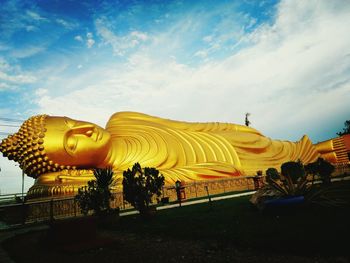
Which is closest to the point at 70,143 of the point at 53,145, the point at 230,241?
the point at 53,145

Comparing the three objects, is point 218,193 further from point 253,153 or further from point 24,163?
point 24,163

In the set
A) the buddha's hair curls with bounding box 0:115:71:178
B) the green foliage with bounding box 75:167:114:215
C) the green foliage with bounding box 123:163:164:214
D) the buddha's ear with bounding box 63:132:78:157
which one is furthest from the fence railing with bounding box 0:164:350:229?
the buddha's ear with bounding box 63:132:78:157

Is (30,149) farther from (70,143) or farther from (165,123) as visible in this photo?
(165,123)

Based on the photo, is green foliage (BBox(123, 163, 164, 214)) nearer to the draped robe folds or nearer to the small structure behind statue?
the small structure behind statue

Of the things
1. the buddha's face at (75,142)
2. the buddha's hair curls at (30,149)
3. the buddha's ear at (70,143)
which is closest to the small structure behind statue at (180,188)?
the buddha's face at (75,142)

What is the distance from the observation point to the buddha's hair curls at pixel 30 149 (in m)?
9.17

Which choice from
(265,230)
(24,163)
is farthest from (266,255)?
(24,163)

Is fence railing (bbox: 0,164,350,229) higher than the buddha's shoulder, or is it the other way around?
the buddha's shoulder

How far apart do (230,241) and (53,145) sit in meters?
7.48

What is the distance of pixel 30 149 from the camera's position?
9.18 metres

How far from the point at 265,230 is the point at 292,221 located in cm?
61

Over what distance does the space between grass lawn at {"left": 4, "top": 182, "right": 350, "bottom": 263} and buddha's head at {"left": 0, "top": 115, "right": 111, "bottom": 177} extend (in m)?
4.41

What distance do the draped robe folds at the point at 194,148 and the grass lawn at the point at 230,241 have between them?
17.6ft

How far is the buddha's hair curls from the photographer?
9.17 metres
